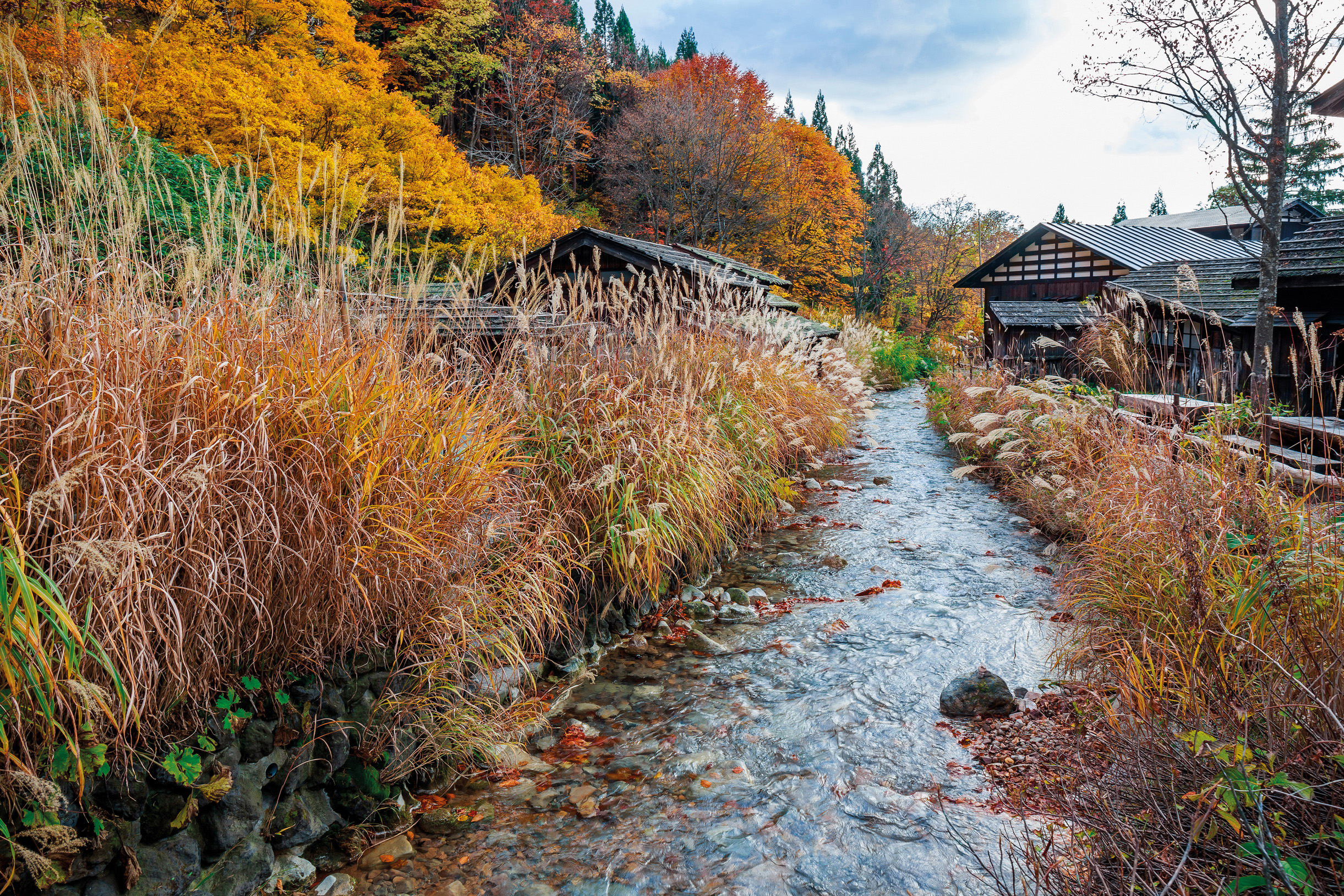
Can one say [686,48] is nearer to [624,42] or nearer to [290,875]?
[624,42]

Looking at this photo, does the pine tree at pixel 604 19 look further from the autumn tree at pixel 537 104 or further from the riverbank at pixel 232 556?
the riverbank at pixel 232 556

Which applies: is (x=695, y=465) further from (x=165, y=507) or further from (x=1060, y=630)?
(x=165, y=507)

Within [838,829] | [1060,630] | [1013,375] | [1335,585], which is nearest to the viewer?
[1335,585]

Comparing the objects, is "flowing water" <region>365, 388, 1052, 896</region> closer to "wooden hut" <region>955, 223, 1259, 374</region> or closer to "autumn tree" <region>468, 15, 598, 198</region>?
"wooden hut" <region>955, 223, 1259, 374</region>

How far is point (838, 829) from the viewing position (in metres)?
2.95

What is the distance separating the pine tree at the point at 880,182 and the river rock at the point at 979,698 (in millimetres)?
38329

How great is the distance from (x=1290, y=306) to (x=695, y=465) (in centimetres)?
948

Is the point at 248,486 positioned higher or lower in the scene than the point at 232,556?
higher

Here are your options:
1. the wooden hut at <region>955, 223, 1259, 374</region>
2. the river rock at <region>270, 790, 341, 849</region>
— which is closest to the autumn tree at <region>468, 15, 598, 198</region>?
the wooden hut at <region>955, 223, 1259, 374</region>

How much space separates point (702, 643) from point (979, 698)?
5.79ft

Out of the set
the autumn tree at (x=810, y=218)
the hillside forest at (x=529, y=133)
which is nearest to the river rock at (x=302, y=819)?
the hillside forest at (x=529, y=133)

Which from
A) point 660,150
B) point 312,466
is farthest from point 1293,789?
point 660,150

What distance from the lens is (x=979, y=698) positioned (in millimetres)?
3785

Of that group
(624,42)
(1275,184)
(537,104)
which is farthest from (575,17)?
(1275,184)
